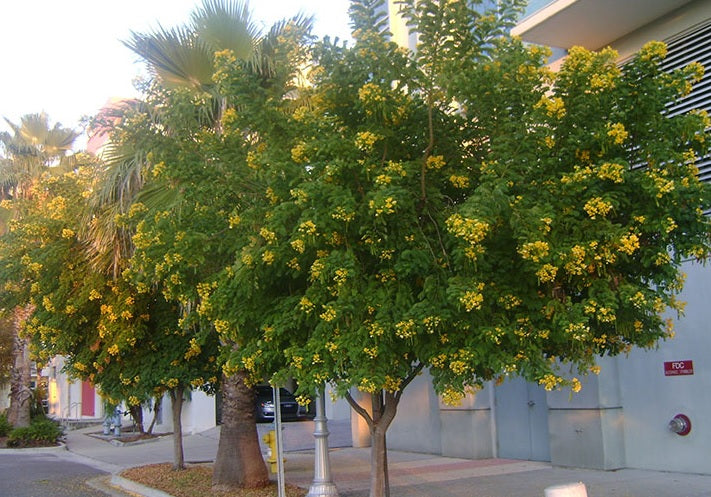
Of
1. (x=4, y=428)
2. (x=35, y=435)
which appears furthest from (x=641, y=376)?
(x=4, y=428)

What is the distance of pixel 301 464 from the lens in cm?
1545

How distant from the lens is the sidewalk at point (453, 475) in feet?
34.2

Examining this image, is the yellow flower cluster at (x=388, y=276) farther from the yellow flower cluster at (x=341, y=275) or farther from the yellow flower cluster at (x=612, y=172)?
the yellow flower cluster at (x=612, y=172)

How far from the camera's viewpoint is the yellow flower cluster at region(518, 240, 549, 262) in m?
6.28

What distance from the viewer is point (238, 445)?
39.2 ft

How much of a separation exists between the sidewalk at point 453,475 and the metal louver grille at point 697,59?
4.40 metres

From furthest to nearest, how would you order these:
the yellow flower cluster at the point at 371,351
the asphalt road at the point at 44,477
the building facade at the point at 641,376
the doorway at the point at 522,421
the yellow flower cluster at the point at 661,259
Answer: the doorway at the point at 522,421 < the asphalt road at the point at 44,477 < the building facade at the point at 641,376 < the yellow flower cluster at the point at 371,351 < the yellow flower cluster at the point at 661,259

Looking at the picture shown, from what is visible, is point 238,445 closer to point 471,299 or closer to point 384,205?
point 384,205

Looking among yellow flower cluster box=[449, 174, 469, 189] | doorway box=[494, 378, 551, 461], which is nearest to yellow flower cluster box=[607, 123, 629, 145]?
yellow flower cluster box=[449, 174, 469, 189]

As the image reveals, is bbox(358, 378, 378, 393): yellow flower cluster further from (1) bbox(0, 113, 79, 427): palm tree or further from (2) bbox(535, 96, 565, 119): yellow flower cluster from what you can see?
(1) bbox(0, 113, 79, 427): palm tree

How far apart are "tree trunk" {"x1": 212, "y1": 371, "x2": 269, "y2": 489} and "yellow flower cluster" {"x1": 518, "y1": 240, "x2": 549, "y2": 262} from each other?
650 centimetres

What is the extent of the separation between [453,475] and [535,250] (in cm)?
760

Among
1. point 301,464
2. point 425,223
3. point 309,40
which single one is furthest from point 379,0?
point 301,464

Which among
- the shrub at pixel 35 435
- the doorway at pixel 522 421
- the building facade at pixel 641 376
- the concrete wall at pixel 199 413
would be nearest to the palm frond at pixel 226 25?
the building facade at pixel 641 376
